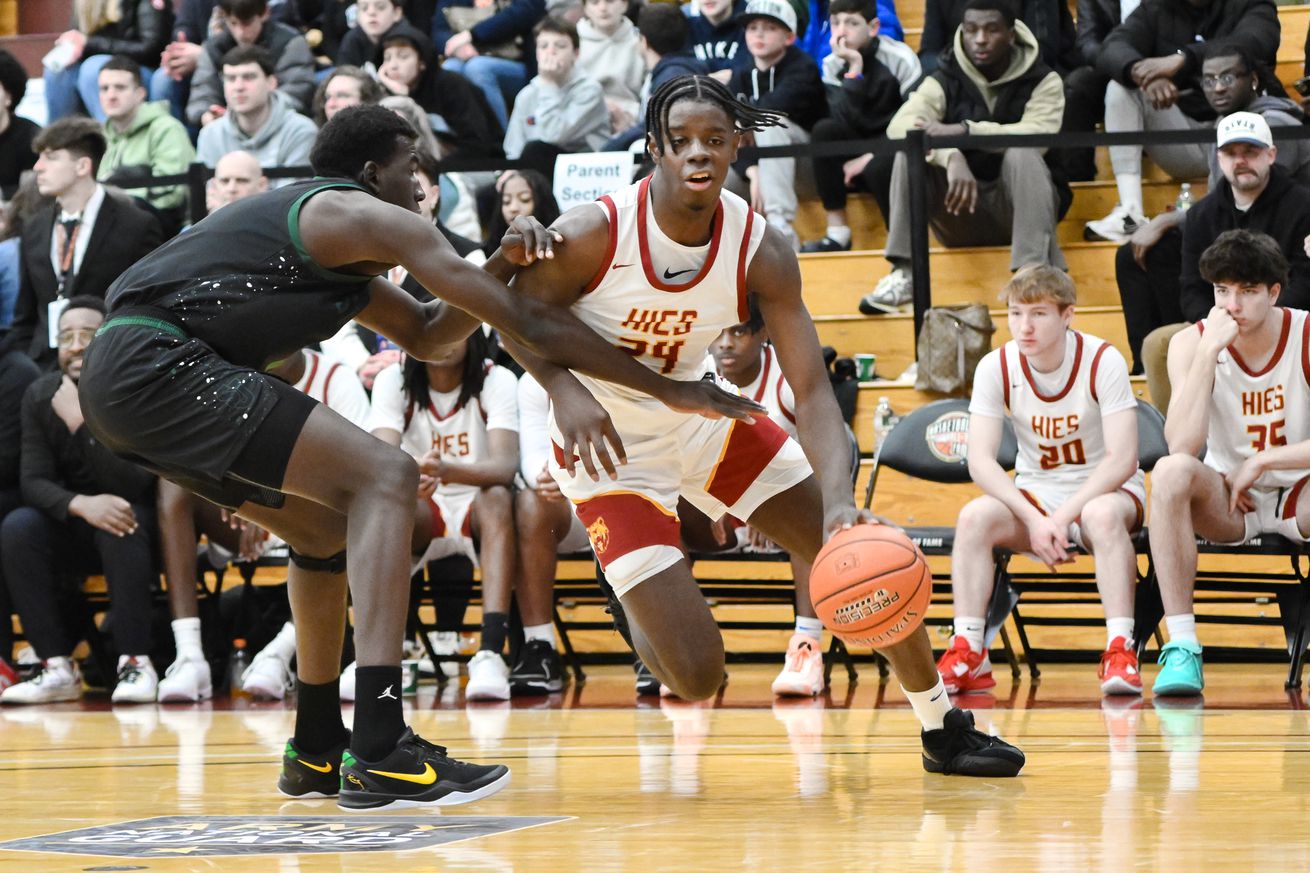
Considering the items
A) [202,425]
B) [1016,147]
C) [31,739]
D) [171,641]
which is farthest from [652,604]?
[1016,147]

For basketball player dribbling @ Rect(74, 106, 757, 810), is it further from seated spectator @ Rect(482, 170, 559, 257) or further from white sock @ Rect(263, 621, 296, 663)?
seated spectator @ Rect(482, 170, 559, 257)

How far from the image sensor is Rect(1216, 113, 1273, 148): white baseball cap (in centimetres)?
724

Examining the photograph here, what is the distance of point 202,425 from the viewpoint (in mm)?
3945

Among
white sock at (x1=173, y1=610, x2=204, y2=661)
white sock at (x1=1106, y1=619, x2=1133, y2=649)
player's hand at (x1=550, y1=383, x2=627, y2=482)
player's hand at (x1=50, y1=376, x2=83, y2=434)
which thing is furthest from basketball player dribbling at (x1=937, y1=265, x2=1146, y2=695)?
player's hand at (x1=50, y1=376, x2=83, y2=434)

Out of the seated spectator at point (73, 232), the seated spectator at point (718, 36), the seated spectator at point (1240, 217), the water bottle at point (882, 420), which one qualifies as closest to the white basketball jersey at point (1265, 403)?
the seated spectator at point (1240, 217)

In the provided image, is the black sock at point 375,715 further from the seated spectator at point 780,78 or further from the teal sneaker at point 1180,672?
the seated spectator at point 780,78

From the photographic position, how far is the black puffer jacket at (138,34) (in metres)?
11.4

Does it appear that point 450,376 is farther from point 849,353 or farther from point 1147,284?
point 1147,284

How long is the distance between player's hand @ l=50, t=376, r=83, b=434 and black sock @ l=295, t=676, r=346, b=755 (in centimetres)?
367

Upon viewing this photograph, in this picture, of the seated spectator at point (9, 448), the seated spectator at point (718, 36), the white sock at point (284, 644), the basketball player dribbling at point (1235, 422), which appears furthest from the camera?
the seated spectator at point (718, 36)

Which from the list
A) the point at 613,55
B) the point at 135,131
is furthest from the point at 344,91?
the point at 135,131

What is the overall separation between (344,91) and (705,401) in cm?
535

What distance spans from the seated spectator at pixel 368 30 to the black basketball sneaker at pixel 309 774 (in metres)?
6.72

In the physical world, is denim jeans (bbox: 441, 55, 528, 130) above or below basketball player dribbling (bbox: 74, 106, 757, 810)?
above
